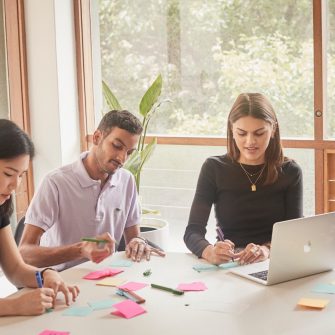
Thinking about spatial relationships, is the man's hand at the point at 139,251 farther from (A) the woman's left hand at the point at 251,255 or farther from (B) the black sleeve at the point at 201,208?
(A) the woman's left hand at the point at 251,255

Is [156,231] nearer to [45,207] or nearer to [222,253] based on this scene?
[45,207]

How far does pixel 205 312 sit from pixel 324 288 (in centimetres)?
44

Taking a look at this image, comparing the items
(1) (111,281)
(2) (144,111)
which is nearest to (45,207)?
(1) (111,281)

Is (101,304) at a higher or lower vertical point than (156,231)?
higher

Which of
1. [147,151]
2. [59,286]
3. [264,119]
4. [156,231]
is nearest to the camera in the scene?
[59,286]

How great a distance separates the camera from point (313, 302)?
183cm

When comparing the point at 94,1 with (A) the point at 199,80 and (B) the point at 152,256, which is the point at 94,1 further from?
(B) the point at 152,256

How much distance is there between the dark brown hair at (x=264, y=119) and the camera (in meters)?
2.67

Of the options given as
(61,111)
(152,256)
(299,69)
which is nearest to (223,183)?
(152,256)

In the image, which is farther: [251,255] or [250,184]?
[250,184]

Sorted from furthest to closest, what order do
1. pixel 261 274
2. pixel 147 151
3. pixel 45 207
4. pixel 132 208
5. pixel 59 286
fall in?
pixel 147 151
pixel 132 208
pixel 45 207
pixel 261 274
pixel 59 286

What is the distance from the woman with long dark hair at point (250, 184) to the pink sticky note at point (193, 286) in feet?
1.97

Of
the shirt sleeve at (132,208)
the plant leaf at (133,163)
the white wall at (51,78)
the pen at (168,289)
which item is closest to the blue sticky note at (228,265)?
the pen at (168,289)

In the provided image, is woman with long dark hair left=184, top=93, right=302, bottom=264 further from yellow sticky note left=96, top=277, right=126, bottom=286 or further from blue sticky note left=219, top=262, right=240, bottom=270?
yellow sticky note left=96, top=277, right=126, bottom=286
